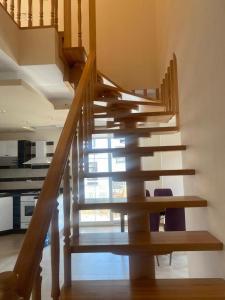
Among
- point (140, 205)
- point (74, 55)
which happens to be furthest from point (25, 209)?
point (140, 205)

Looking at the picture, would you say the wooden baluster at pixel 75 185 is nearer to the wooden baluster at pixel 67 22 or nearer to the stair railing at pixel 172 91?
the stair railing at pixel 172 91

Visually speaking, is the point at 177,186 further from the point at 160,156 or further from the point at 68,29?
Result: the point at 68,29

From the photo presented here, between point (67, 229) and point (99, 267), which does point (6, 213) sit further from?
point (67, 229)

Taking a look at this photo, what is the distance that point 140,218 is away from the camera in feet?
7.05

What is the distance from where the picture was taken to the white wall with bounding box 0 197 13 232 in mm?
6574

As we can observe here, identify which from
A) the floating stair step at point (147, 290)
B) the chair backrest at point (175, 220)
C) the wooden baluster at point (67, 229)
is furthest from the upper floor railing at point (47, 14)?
the chair backrest at point (175, 220)

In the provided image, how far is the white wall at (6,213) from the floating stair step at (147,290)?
17.7 feet

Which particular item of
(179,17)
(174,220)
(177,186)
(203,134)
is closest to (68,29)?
(179,17)

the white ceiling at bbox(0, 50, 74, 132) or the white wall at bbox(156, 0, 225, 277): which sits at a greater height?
the white ceiling at bbox(0, 50, 74, 132)

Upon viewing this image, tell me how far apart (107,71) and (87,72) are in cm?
267

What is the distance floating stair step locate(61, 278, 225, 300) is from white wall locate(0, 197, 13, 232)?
5393 mm

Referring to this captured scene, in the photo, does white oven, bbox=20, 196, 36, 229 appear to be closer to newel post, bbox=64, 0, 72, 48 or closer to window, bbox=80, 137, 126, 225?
window, bbox=80, 137, 126, 225

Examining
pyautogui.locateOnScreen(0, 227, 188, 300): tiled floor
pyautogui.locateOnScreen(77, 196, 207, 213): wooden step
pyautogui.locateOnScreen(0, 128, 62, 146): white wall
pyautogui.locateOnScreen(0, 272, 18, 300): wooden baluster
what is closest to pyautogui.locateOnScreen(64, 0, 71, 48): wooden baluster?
pyautogui.locateOnScreen(77, 196, 207, 213): wooden step

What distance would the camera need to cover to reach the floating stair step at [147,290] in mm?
1499
